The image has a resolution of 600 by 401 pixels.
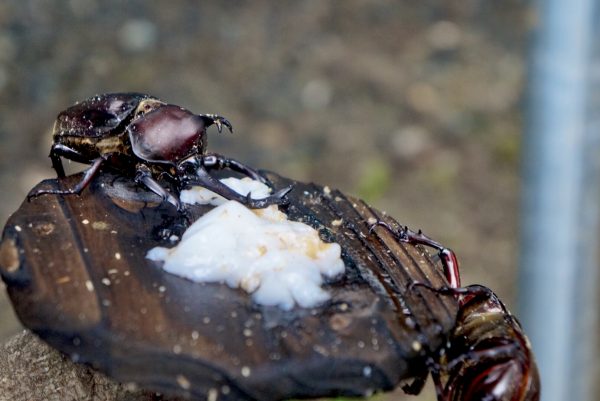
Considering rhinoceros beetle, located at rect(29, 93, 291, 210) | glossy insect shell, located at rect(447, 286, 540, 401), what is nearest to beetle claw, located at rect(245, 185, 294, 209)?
rhinoceros beetle, located at rect(29, 93, 291, 210)

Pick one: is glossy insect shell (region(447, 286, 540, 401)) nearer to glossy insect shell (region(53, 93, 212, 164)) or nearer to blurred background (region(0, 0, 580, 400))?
glossy insect shell (region(53, 93, 212, 164))

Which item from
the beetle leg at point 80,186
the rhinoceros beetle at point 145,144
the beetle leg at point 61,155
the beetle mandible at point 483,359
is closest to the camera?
the beetle mandible at point 483,359

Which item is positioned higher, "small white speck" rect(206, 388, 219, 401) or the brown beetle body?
the brown beetle body

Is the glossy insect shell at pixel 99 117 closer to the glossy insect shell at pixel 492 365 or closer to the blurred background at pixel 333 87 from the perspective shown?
the glossy insect shell at pixel 492 365

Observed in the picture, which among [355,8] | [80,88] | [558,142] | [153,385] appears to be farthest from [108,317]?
[355,8]

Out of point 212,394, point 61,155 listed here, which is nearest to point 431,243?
point 212,394

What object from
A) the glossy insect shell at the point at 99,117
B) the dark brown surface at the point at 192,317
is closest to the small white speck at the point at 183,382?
the dark brown surface at the point at 192,317

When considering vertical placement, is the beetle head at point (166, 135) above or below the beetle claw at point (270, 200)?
below
